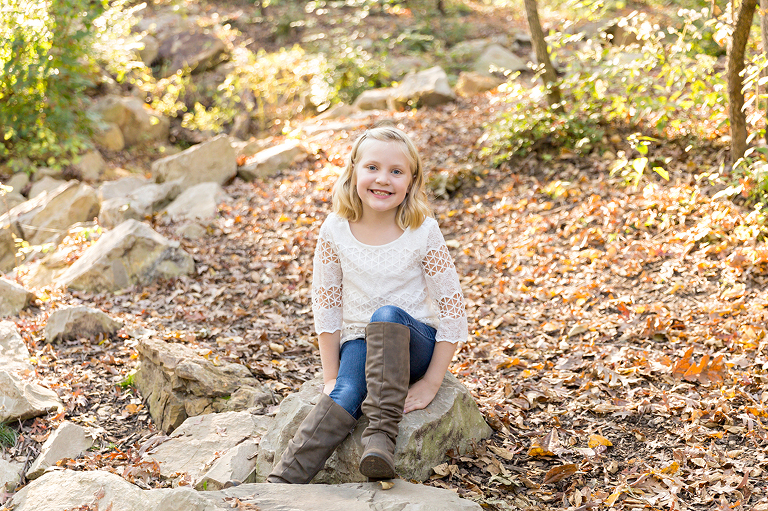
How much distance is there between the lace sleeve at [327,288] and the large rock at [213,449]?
0.65 meters

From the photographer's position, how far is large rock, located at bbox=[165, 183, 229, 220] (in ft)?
21.5

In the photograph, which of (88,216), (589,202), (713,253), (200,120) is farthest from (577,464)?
(200,120)

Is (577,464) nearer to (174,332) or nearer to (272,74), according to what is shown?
(174,332)

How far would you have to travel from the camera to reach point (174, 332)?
13.6 ft

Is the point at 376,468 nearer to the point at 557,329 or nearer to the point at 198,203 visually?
the point at 557,329

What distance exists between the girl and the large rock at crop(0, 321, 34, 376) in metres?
2.01

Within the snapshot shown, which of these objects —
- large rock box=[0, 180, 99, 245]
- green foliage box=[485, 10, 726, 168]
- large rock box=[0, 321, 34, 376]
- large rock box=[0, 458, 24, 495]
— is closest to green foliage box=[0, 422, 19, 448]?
large rock box=[0, 458, 24, 495]

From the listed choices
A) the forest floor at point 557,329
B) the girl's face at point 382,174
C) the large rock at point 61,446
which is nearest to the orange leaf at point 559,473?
the forest floor at point 557,329

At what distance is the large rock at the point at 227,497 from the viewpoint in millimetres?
2119

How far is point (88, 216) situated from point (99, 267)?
1966 millimetres

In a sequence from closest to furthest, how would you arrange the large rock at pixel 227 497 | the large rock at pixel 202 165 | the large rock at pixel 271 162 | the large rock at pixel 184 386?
the large rock at pixel 227 497
the large rock at pixel 184 386
the large rock at pixel 202 165
the large rock at pixel 271 162

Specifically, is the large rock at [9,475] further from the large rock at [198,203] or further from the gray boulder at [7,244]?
the gray boulder at [7,244]

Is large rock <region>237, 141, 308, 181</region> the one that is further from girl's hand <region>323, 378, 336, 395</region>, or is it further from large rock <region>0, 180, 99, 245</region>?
girl's hand <region>323, 378, 336, 395</region>

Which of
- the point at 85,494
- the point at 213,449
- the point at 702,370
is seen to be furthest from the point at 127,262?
the point at 702,370
